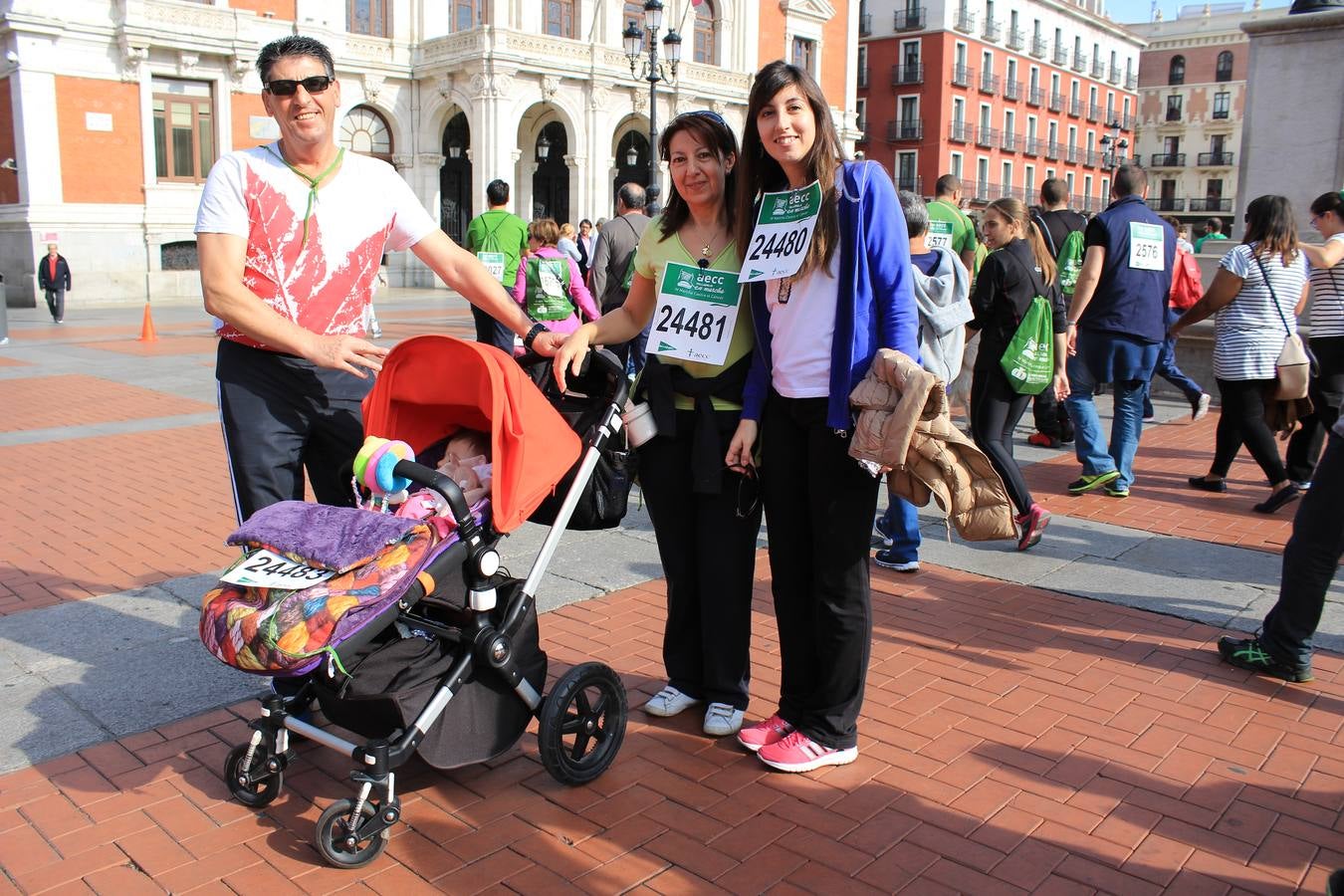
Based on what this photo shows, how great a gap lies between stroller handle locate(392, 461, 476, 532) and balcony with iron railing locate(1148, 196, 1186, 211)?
76.9 metres

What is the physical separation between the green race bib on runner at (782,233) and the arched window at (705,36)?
39805 millimetres

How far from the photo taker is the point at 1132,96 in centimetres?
7375

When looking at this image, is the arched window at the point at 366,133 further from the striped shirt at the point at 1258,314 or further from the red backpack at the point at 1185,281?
the striped shirt at the point at 1258,314

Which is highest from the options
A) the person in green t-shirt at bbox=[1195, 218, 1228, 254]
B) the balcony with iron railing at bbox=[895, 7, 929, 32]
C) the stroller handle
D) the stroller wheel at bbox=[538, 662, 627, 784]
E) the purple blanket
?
the balcony with iron railing at bbox=[895, 7, 929, 32]

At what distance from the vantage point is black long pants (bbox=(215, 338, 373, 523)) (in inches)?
136

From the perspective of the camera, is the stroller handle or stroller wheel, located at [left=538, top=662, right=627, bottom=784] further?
stroller wheel, located at [left=538, top=662, right=627, bottom=784]

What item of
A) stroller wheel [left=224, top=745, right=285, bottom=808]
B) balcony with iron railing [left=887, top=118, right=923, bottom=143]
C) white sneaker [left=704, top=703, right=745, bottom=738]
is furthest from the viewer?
balcony with iron railing [left=887, top=118, right=923, bottom=143]

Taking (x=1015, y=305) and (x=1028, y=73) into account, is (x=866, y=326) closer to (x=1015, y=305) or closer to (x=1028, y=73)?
(x=1015, y=305)

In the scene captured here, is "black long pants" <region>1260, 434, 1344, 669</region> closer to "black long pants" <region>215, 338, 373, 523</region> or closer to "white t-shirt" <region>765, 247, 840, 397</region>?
"white t-shirt" <region>765, 247, 840, 397</region>

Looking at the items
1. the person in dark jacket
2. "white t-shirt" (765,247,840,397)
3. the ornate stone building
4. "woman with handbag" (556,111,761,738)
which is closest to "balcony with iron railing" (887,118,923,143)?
the ornate stone building

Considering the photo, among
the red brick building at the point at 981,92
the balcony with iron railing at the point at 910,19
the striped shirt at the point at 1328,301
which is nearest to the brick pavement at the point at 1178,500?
the striped shirt at the point at 1328,301

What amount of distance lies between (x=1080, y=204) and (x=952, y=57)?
17420mm

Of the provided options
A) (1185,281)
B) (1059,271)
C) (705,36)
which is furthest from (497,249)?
(705,36)

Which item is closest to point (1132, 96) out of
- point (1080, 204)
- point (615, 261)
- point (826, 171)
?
point (1080, 204)
